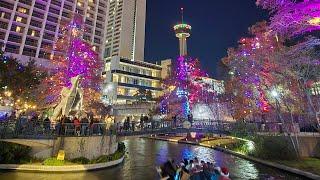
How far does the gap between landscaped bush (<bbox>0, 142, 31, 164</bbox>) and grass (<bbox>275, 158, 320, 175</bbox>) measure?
68.7ft

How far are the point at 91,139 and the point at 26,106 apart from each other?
2320cm

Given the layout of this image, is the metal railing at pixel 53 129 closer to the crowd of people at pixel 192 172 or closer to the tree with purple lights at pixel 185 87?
the crowd of people at pixel 192 172

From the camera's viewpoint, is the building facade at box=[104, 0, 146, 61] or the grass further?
the building facade at box=[104, 0, 146, 61]

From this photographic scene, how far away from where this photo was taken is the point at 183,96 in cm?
4897

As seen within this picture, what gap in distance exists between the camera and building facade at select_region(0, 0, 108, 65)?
67.2 metres

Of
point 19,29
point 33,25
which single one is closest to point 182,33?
point 33,25

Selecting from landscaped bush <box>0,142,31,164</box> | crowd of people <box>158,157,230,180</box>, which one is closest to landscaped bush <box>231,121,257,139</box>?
crowd of people <box>158,157,230,180</box>

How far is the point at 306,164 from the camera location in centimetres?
2073

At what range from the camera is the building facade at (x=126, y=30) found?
12112 cm

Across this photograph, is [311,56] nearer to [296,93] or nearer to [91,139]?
[296,93]

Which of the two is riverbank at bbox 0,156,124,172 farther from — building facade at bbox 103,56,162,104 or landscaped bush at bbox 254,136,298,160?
building facade at bbox 103,56,162,104

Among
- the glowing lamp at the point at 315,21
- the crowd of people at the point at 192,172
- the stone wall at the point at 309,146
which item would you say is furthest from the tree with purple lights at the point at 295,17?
the stone wall at the point at 309,146

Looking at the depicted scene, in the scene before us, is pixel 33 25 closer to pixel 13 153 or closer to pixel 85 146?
pixel 13 153

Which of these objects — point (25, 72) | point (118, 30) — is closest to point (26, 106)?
point (25, 72)
